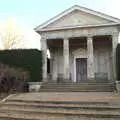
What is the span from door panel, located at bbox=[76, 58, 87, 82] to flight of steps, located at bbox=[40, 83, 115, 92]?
14.7 ft

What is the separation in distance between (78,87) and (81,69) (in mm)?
5348

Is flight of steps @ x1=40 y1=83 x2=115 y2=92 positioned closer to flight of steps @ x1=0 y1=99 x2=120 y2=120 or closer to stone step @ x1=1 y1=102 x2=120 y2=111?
flight of steps @ x1=0 y1=99 x2=120 y2=120

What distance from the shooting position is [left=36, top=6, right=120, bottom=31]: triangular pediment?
20.7 metres

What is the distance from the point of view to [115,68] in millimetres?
19672

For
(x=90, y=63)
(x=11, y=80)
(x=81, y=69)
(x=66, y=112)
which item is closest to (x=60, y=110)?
(x=66, y=112)

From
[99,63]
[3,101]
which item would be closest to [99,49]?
[99,63]

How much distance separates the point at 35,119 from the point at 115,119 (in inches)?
123

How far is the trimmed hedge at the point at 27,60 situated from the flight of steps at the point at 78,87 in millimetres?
1210

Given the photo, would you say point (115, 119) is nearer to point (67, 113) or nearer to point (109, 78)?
point (67, 113)

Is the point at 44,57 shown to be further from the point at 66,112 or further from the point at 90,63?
the point at 66,112

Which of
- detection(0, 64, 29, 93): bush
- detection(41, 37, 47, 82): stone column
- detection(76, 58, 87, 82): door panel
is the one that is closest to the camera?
detection(0, 64, 29, 93): bush

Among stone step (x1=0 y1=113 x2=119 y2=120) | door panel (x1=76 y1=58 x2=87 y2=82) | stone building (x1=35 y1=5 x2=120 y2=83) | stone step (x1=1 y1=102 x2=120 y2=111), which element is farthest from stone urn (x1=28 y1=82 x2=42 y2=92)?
stone step (x1=0 y1=113 x2=119 y2=120)

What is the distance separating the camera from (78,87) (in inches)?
725

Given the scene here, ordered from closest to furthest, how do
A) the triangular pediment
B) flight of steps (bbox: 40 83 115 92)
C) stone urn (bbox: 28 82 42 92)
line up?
flight of steps (bbox: 40 83 115 92)
stone urn (bbox: 28 82 42 92)
the triangular pediment
